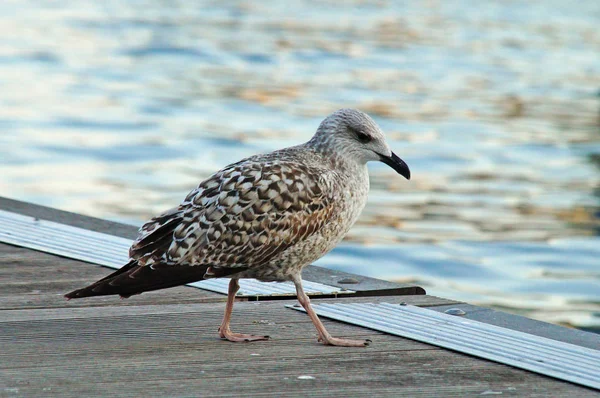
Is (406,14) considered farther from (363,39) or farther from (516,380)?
(516,380)

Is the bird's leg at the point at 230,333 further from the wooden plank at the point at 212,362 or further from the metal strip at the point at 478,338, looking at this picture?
the metal strip at the point at 478,338

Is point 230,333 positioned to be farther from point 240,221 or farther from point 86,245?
point 86,245

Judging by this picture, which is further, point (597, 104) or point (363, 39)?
point (363, 39)

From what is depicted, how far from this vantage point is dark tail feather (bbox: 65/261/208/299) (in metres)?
5.04

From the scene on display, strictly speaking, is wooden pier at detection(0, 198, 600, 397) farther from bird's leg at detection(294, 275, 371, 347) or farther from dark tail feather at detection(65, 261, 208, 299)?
dark tail feather at detection(65, 261, 208, 299)

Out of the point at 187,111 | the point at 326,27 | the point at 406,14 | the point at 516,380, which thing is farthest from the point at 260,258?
the point at 406,14

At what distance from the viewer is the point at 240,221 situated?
206 inches

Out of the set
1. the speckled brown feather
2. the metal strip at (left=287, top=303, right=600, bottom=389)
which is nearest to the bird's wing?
the speckled brown feather

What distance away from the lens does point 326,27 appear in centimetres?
2992

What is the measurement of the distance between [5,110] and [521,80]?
30.9ft

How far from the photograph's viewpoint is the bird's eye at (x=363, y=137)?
18.1 feet

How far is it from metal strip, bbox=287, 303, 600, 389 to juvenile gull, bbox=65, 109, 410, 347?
0.39 metres

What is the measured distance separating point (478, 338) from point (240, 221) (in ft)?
3.86

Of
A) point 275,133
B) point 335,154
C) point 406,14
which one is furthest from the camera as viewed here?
point 406,14
